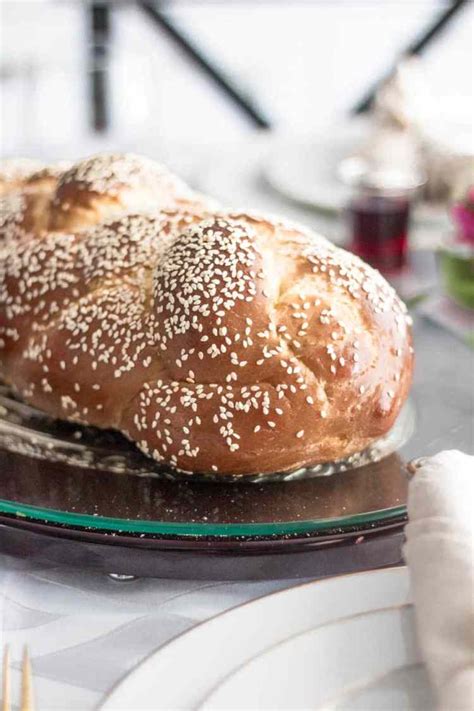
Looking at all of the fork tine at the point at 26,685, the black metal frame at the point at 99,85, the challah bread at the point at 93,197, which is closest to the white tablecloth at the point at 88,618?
the fork tine at the point at 26,685

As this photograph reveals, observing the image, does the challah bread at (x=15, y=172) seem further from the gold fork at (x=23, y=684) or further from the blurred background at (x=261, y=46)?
the blurred background at (x=261, y=46)

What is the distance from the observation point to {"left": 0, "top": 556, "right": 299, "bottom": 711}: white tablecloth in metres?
0.76

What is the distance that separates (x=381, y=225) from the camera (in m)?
1.62

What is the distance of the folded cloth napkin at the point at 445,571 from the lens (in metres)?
0.62

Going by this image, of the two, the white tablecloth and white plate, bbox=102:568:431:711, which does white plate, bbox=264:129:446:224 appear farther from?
white plate, bbox=102:568:431:711

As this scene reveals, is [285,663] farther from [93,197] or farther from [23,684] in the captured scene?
[93,197]

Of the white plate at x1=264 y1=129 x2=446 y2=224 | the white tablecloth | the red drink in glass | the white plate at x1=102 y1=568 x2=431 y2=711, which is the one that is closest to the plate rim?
the white plate at x1=102 y1=568 x2=431 y2=711

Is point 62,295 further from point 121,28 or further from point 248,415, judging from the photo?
point 121,28

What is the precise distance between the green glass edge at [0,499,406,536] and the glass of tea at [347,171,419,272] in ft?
2.71

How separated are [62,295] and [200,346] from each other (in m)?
0.21

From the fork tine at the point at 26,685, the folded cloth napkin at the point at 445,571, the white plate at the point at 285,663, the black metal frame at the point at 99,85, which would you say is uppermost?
Result: the black metal frame at the point at 99,85

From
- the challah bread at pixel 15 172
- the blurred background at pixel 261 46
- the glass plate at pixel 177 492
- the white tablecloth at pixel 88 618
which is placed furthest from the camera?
the blurred background at pixel 261 46

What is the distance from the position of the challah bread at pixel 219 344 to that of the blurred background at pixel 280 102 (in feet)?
1.79

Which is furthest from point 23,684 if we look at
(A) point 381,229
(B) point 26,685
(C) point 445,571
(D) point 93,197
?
(A) point 381,229
